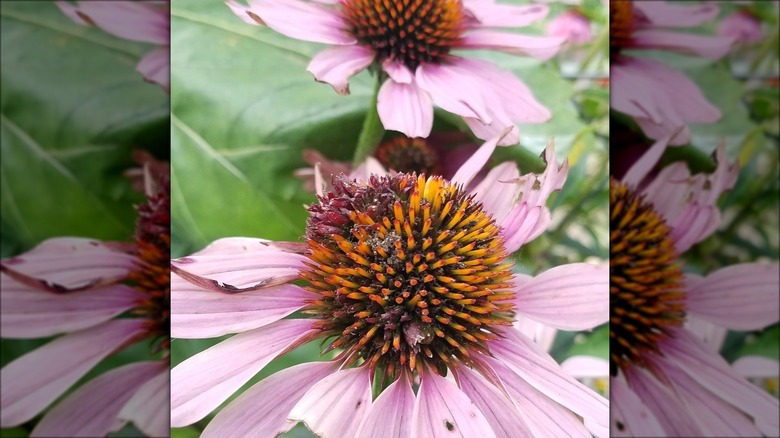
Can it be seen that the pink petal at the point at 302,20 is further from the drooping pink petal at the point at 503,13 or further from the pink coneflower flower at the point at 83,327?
the pink coneflower flower at the point at 83,327

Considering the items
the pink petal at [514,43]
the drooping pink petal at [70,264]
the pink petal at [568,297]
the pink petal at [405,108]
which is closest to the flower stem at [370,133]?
the pink petal at [405,108]

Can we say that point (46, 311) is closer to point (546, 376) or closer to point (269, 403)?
point (269, 403)

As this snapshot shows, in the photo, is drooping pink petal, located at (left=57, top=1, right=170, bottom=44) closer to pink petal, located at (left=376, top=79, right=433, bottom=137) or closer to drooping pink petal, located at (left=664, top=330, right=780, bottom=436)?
pink petal, located at (left=376, top=79, right=433, bottom=137)

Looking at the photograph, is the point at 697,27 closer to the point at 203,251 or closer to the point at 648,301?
the point at 648,301

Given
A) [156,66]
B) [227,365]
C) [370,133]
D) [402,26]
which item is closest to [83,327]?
[227,365]

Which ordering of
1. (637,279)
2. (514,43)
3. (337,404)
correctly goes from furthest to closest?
(637,279) < (514,43) < (337,404)
